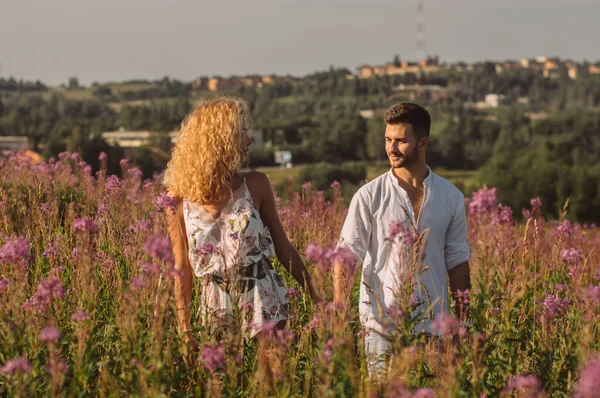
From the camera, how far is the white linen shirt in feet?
14.8

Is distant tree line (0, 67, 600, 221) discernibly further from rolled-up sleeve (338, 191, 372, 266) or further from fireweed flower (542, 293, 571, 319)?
fireweed flower (542, 293, 571, 319)

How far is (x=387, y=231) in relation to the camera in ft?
14.8

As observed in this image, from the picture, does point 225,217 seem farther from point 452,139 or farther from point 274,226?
point 452,139

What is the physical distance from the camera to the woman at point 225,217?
4316mm

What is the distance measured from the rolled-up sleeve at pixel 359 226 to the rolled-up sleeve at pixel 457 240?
1.63 ft

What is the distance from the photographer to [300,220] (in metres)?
7.09

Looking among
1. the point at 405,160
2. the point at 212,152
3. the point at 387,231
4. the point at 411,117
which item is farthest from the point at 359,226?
the point at 212,152

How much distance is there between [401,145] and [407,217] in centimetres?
43

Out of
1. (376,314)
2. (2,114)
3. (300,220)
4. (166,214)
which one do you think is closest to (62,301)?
(166,214)

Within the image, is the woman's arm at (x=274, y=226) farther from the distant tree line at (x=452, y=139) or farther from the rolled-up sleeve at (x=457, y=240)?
the distant tree line at (x=452, y=139)

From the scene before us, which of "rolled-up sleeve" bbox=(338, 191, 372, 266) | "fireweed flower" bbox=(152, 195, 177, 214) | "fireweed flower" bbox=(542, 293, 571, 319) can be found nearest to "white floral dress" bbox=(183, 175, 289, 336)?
"fireweed flower" bbox=(152, 195, 177, 214)

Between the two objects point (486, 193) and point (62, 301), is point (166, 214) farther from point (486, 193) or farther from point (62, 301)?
point (486, 193)

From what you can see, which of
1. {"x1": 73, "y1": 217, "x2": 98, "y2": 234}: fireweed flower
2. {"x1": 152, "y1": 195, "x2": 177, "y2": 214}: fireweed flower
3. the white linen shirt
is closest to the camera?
{"x1": 73, "y1": 217, "x2": 98, "y2": 234}: fireweed flower

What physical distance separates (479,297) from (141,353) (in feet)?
4.65
